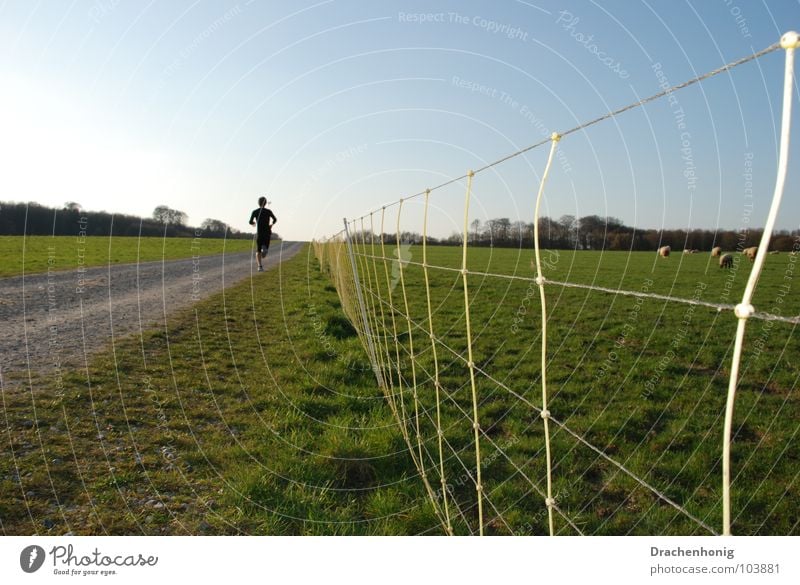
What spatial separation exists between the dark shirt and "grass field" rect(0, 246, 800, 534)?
5.95 metres

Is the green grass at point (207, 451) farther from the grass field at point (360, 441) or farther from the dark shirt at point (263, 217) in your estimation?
the dark shirt at point (263, 217)

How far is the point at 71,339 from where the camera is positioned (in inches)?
245

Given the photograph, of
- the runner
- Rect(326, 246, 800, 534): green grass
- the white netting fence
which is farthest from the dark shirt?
the white netting fence

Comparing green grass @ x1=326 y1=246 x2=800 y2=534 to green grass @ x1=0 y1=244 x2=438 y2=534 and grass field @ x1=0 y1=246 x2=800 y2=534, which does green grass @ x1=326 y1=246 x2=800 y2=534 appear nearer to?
grass field @ x1=0 y1=246 x2=800 y2=534

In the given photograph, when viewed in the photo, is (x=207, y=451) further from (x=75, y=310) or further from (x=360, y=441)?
(x=75, y=310)

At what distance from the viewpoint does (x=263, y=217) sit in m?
12.5

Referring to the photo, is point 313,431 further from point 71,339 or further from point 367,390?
point 71,339

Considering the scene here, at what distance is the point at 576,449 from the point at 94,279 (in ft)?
44.3

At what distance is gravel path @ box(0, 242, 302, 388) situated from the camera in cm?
535

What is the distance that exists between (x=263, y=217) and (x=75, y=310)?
5.10 m

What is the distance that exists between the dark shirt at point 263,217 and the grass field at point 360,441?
5.95m
